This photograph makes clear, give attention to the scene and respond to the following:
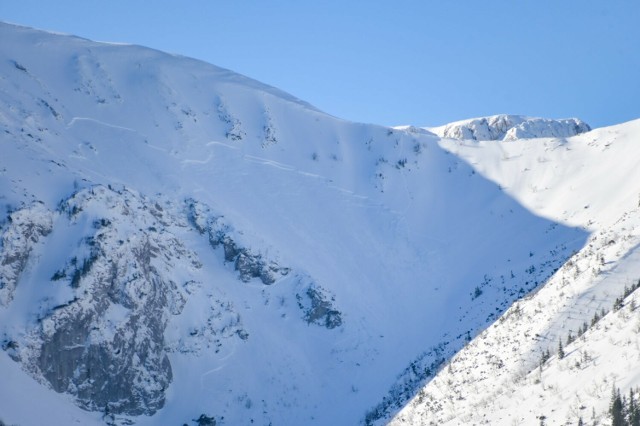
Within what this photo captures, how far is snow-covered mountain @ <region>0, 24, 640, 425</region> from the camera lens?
133 feet

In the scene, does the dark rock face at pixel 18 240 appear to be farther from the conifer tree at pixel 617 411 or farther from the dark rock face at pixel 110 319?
the conifer tree at pixel 617 411

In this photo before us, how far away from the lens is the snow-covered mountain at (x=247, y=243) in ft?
133

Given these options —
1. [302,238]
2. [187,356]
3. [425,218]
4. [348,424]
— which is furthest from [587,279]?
[425,218]

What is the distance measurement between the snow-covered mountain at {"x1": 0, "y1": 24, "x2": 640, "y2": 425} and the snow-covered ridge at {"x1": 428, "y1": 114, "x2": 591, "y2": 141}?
172 ft

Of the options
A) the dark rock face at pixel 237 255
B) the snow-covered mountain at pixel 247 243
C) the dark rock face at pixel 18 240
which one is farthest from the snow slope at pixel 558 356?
the dark rock face at pixel 18 240

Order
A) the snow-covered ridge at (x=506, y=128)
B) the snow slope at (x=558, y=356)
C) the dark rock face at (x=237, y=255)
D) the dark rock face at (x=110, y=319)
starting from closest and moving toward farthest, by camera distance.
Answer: the snow slope at (x=558, y=356) → the dark rock face at (x=110, y=319) → the dark rock face at (x=237, y=255) → the snow-covered ridge at (x=506, y=128)

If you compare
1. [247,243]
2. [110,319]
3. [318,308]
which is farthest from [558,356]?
[247,243]

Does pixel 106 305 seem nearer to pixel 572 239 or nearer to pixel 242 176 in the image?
pixel 242 176

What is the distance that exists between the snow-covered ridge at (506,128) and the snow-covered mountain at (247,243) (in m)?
52.5

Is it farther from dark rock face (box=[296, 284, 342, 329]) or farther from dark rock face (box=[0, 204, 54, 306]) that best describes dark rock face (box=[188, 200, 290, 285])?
dark rock face (box=[0, 204, 54, 306])

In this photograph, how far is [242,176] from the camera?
217 feet

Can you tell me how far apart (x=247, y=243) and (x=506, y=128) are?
351 ft

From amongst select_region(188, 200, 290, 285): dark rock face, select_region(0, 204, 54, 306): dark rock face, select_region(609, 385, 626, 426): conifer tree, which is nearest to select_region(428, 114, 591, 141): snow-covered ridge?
select_region(188, 200, 290, 285): dark rock face

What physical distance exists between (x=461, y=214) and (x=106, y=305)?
4636 cm
